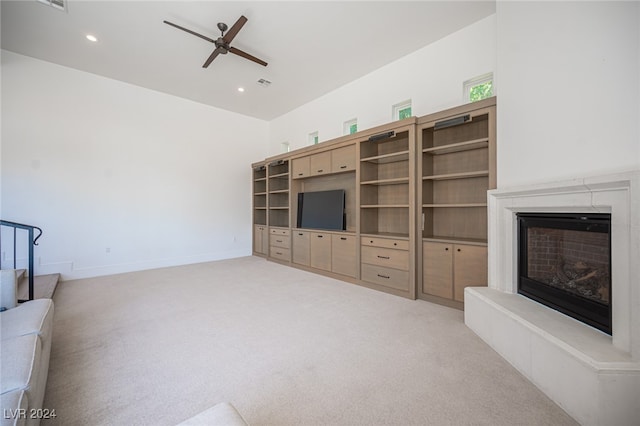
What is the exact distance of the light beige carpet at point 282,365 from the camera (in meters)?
1.43

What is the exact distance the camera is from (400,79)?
12.9ft

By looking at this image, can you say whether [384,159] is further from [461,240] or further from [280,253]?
[280,253]

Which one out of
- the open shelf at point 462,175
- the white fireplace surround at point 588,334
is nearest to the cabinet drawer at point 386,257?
the open shelf at point 462,175

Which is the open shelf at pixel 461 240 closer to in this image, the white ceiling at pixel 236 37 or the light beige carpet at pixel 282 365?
the light beige carpet at pixel 282 365

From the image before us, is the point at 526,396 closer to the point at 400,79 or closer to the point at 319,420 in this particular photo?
the point at 319,420

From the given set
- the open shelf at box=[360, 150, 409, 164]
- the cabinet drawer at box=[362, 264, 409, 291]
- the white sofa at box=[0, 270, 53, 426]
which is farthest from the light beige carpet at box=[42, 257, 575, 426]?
the open shelf at box=[360, 150, 409, 164]

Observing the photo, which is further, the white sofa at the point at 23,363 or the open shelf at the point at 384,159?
the open shelf at the point at 384,159

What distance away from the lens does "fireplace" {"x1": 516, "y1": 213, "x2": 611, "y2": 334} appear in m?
1.62

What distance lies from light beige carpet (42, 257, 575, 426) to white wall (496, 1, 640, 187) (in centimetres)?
159

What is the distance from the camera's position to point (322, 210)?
4820 mm

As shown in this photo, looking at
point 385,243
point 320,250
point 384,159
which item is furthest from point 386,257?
point 384,159

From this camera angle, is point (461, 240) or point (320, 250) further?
point (320, 250)

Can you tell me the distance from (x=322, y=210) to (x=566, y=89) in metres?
3.53

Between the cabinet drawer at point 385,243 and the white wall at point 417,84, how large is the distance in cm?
187
